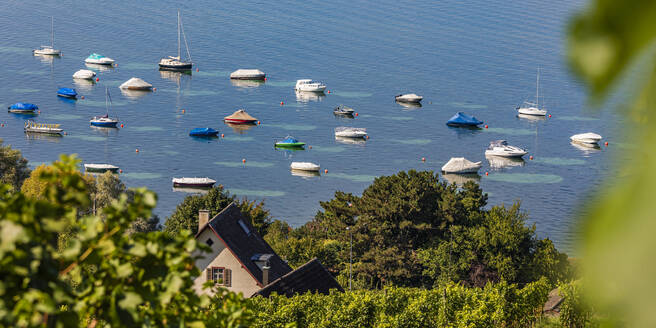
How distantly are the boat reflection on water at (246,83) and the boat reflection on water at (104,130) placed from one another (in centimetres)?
2976

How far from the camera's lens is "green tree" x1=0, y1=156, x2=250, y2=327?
4.78 metres

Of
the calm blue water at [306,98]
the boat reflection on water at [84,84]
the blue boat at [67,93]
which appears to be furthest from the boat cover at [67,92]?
the boat reflection on water at [84,84]

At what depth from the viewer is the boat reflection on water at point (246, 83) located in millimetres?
134625

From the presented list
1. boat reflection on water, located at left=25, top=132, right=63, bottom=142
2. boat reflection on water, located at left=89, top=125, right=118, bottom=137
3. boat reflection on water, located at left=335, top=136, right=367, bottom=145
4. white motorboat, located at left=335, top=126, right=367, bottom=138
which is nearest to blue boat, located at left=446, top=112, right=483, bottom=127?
white motorboat, located at left=335, top=126, right=367, bottom=138

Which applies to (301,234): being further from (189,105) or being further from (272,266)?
(189,105)

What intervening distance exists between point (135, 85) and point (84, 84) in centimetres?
1195

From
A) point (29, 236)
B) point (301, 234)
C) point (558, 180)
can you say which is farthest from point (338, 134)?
point (29, 236)

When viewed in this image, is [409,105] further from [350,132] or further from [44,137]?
[44,137]

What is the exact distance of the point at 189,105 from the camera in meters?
123

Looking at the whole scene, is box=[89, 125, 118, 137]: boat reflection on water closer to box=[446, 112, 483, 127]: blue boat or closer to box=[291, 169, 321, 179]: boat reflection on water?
box=[291, 169, 321, 179]: boat reflection on water

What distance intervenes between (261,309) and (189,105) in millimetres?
91664

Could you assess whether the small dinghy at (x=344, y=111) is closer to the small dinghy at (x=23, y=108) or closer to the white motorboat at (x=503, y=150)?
the white motorboat at (x=503, y=150)

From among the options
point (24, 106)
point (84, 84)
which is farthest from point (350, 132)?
point (84, 84)

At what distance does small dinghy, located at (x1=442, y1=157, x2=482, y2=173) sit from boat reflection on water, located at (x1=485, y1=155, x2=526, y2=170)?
5.14m
